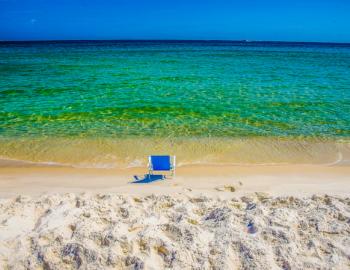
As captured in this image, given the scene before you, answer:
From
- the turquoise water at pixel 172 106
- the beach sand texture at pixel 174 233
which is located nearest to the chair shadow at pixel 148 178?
the beach sand texture at pixel 174 233

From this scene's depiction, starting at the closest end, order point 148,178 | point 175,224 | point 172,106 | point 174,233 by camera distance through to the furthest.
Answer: point 174,233 → point 175,224 → point 148,178 → point 172,106

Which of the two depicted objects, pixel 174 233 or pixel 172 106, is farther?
pixel 172 106

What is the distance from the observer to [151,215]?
529cm

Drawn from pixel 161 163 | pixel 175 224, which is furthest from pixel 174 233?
pixel 161 163

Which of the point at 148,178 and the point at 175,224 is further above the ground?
the point at 175,224

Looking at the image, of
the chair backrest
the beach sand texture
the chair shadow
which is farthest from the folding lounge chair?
the beach sand texture

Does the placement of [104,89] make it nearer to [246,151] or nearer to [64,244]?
[246,151]

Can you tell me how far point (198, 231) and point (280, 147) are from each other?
5498 millimetres

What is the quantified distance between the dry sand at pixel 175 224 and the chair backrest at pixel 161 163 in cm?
32

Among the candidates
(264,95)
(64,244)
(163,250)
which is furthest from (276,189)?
(264,95)

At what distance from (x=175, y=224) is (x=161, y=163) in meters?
2.37

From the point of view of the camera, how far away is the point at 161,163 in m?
7.13

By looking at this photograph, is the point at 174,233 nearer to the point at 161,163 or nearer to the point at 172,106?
the point at 161,163

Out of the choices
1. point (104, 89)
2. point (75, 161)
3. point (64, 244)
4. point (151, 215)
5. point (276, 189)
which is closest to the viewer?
point (64, 244)
